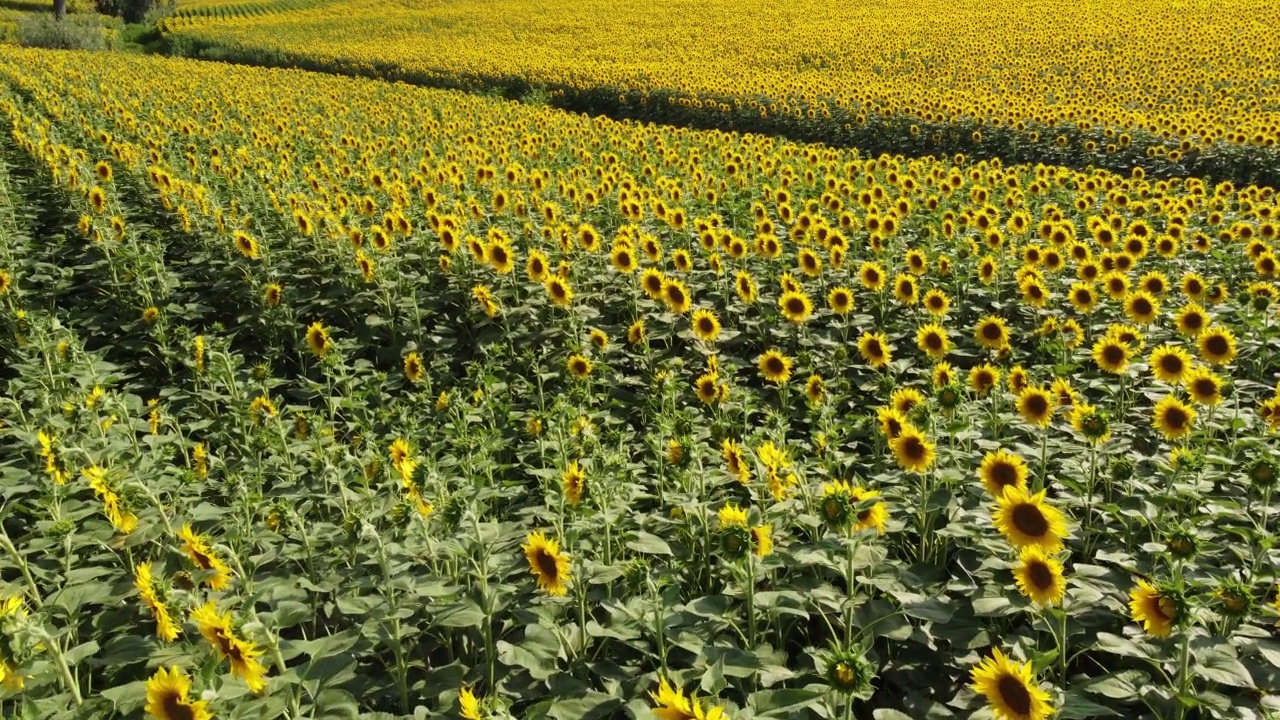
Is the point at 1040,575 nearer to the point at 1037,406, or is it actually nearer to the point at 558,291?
the point at 1037,406

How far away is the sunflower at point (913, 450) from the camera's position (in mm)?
3299

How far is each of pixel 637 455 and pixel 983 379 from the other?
1882mm

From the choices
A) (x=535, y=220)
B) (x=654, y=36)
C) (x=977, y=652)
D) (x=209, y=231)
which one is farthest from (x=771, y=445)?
(x=654, y=36)

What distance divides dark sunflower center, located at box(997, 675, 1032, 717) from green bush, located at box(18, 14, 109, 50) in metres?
44.9

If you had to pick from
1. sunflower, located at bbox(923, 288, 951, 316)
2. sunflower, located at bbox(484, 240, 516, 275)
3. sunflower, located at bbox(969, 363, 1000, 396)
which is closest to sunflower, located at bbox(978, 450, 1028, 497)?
sunflower, located at bbox(969, 363, 1000, 396)

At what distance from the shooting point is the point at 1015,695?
2256mm

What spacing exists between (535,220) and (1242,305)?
560cm

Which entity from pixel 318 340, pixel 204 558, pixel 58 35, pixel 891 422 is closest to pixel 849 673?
pixel 891 422

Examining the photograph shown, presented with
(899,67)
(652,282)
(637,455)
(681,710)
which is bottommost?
(637,455)

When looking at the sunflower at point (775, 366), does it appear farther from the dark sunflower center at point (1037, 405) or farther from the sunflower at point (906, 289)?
the sunflower at point (906, 289)

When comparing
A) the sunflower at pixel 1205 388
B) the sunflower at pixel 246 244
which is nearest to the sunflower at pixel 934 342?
the sunflower at pixel 1205 388

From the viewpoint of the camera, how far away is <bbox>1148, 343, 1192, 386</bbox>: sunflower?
13.6ft

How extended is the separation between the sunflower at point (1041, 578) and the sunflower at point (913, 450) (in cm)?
67

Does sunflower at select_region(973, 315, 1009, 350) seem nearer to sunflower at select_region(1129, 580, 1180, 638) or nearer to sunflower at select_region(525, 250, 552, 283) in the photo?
sunflower at select_region(1129, 580, 1180, 638)
